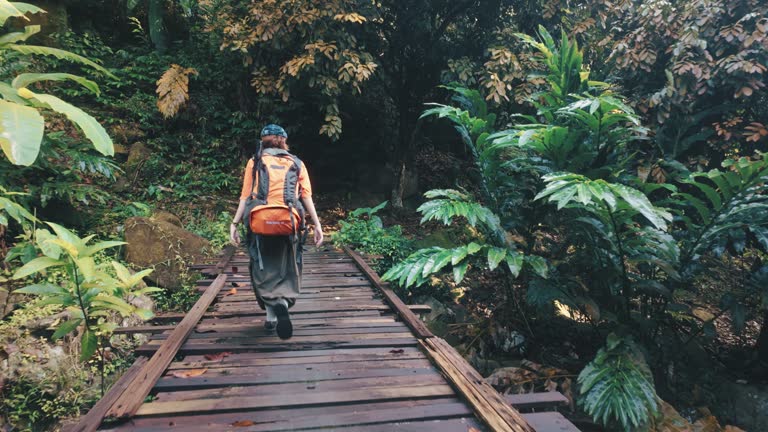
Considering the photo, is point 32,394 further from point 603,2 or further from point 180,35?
point 180,35

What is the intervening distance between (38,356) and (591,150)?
5.50 meters

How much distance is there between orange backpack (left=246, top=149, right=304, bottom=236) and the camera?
3348 millimetres

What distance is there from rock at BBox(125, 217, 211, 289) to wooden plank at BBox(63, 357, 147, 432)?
3626 mm

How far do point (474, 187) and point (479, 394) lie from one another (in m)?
9.59

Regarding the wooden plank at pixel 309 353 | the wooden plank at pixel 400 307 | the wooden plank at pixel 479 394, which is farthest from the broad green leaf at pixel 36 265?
the wooden plank at pixel 400 307

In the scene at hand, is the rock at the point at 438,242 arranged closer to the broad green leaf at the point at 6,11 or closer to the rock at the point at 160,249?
the rock at the point at 160,249

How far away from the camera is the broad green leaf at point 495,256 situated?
3592 millimetres

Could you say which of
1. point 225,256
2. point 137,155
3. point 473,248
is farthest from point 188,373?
point 137,155

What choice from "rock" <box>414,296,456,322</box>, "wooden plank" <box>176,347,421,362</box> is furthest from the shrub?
"wooden plank" <box>176,347,421,362</box>

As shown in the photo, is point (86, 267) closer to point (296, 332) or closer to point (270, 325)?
point (270, 325)

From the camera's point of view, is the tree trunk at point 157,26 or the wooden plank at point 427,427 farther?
the tree trunk at point 157,26

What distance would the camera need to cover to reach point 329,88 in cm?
791

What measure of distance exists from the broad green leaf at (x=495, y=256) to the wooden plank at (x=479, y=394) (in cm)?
83

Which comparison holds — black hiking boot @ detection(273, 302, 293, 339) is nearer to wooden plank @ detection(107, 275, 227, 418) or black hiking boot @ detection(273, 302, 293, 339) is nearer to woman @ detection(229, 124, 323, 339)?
woman @ detection(229, 124, 323, 339)
